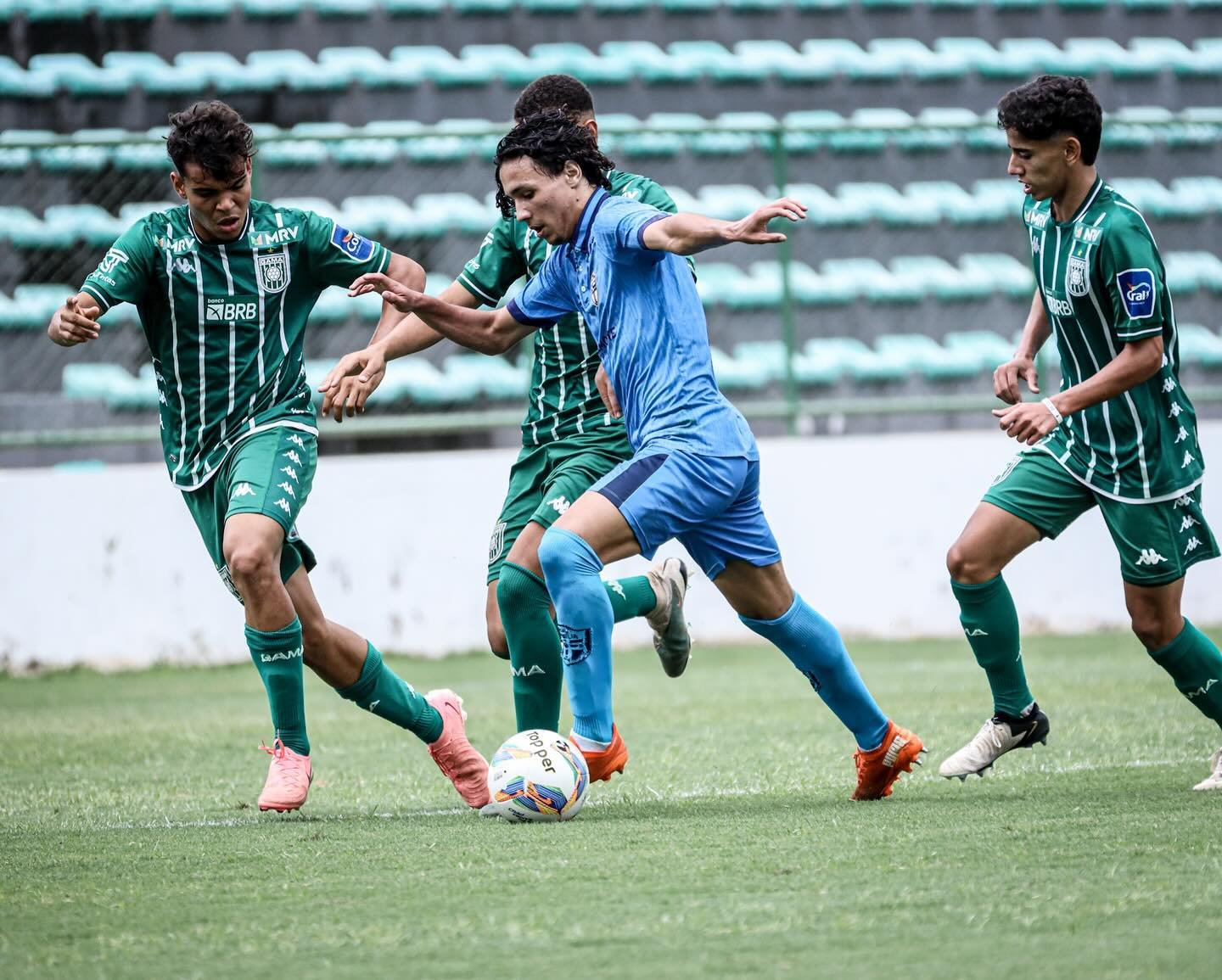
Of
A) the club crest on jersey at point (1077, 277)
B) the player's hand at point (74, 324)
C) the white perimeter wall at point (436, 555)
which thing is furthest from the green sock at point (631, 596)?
the white perimeter wall at point (436, 555)

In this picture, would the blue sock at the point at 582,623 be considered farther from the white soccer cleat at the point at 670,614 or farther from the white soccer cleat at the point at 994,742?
the white soccer cleat at the point at 670,614

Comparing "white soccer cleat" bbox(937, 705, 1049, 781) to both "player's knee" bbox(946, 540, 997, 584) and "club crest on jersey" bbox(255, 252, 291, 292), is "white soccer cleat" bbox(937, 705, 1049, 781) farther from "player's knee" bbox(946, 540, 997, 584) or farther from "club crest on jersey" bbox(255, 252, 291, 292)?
"club crest on jersey" bbox(255, 252, 291, 292)

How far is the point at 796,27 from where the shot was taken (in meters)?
13.3

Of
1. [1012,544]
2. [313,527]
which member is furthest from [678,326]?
[313,527]

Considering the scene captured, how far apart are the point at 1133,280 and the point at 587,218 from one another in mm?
1447

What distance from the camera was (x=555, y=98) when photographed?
4.97 metres

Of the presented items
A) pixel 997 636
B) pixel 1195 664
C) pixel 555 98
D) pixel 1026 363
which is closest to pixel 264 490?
pixel 555 98

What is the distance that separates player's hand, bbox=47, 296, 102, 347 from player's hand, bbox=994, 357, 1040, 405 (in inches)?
99.3

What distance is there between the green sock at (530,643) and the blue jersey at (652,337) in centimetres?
55

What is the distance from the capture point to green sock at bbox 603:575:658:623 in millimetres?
5262

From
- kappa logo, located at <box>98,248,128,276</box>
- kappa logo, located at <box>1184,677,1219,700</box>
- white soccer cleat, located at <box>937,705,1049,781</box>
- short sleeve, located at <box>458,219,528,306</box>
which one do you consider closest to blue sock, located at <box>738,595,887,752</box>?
white soccer cleat, located at <box>937,705,1049,781</box>

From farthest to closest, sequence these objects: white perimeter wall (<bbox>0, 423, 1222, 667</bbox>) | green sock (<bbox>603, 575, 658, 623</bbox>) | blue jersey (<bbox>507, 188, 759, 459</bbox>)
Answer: white perimeter wall (<bbox>0, 423, 1222, 667</bbox>) < green sock (<bbox>603, 575, 658, 623</bbox>) < blue jersey (<bbox>507, 188, 759, 459</bbox>)

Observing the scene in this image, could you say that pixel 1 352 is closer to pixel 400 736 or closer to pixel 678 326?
pixel 400 736

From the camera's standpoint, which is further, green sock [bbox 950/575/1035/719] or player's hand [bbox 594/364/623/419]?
green sock [bbox 950/575/1035/719]
